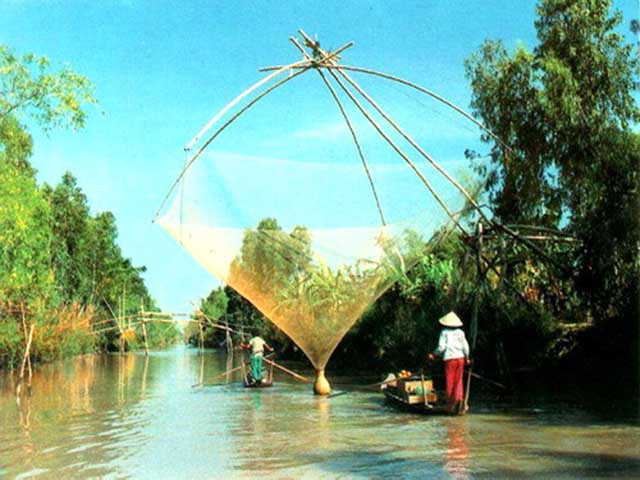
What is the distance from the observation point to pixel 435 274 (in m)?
18.6

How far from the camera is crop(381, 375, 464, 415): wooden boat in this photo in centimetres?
1098

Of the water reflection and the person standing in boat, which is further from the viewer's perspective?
the person standing in boat

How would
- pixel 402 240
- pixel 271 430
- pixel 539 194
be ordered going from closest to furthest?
pixel 271 430, pixel 402 240, pixel 539 194

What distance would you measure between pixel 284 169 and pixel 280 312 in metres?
2.31

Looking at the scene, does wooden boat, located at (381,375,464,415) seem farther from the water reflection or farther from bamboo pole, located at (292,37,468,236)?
bamboo pole, located at (292,37,468,236)

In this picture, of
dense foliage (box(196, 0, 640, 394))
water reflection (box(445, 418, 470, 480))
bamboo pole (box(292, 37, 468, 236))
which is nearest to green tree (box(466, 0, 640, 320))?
dense foliage (box(196, 0, 640, 394))

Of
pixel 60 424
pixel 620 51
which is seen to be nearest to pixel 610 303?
pixel 620 51

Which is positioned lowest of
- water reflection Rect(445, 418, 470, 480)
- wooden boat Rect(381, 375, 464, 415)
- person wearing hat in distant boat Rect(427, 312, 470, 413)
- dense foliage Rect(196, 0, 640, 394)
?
water reflection Rect(445, 418, 470, 480)

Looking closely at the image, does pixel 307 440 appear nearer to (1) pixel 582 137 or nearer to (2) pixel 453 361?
(2) pixel 453 361

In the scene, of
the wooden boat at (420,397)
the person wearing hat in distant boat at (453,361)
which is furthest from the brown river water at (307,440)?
the person wearing hat in distant boat at (453,361)

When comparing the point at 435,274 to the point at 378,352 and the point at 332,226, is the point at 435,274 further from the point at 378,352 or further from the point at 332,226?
the point at 332,226

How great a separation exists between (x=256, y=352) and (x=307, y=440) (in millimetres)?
7190

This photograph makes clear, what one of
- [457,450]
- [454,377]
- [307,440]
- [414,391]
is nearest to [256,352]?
[414,391]

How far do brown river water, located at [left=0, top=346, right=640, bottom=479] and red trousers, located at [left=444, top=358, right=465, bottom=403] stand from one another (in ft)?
1.07
